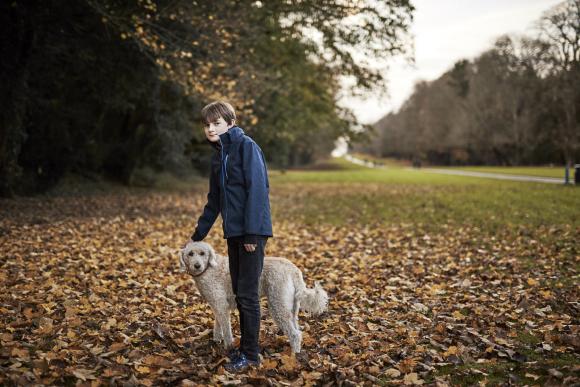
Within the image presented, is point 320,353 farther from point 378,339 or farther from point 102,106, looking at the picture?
point 102,106

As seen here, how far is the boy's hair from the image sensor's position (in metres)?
3.92

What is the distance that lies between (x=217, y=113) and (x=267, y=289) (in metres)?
1.71

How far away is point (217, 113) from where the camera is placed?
3932 mm

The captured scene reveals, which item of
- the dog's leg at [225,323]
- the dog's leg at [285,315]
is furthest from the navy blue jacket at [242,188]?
the dog's leg at [225,323]

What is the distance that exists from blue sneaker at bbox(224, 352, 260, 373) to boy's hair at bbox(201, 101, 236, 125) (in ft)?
7.06

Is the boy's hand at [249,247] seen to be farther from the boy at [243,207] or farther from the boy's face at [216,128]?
the boy's face at [216,128]

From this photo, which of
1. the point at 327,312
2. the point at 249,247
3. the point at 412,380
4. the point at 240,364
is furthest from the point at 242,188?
the point at 327,312

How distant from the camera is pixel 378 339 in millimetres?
4848

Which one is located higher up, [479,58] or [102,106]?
[479,58]

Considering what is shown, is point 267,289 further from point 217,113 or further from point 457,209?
point 457,209

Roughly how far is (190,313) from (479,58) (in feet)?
191

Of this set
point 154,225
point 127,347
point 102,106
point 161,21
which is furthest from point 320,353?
point 102,106

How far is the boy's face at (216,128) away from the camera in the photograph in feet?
12.9

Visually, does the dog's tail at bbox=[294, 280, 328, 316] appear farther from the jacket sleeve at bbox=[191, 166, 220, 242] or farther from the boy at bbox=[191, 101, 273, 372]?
the jacket sleeve at bbox=[191, 166, 220, 242]
